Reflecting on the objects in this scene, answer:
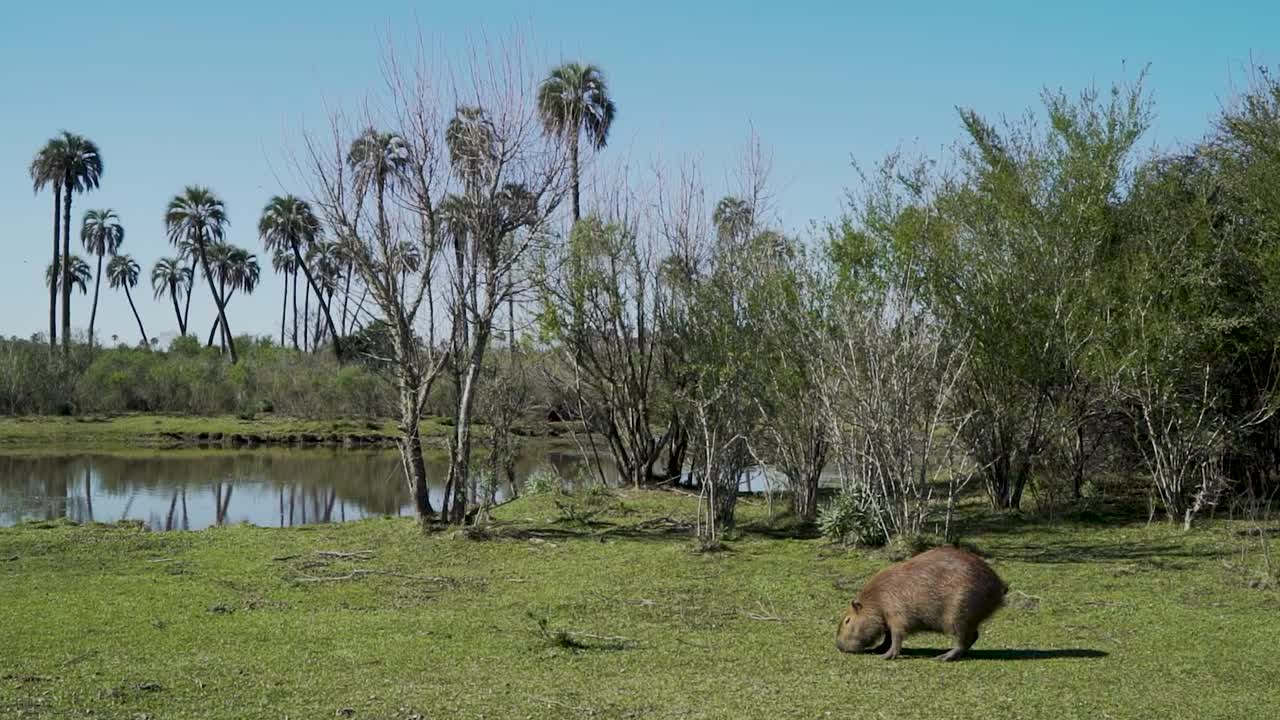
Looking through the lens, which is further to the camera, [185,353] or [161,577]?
[185,353]

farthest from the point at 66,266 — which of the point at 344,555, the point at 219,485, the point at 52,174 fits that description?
the point at 344,555

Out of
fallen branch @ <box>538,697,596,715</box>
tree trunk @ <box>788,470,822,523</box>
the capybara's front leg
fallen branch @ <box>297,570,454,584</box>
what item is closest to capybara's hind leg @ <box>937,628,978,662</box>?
the capybara's front leg

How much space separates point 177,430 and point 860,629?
4663 centimetres

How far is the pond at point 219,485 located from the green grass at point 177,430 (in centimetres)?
411

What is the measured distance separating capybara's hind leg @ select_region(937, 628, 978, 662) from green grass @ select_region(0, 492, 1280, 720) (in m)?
0.08

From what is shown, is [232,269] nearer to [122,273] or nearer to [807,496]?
[122,273]

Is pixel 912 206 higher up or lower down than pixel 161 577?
higher up

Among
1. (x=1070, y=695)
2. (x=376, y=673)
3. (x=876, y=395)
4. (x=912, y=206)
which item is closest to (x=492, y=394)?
(x=912, y=206)

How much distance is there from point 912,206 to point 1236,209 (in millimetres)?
4339

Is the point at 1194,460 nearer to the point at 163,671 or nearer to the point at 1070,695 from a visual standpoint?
the point at 1070,695

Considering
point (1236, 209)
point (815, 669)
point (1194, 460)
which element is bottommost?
point (815, 669)

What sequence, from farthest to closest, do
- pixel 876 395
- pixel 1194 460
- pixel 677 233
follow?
pixel 677 233
pixel 1194 460
pixel 876 395

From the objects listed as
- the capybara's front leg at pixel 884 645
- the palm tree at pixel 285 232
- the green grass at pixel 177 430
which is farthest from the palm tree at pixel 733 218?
the palm tree at pixel 285 232

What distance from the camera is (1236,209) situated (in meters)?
16.5
